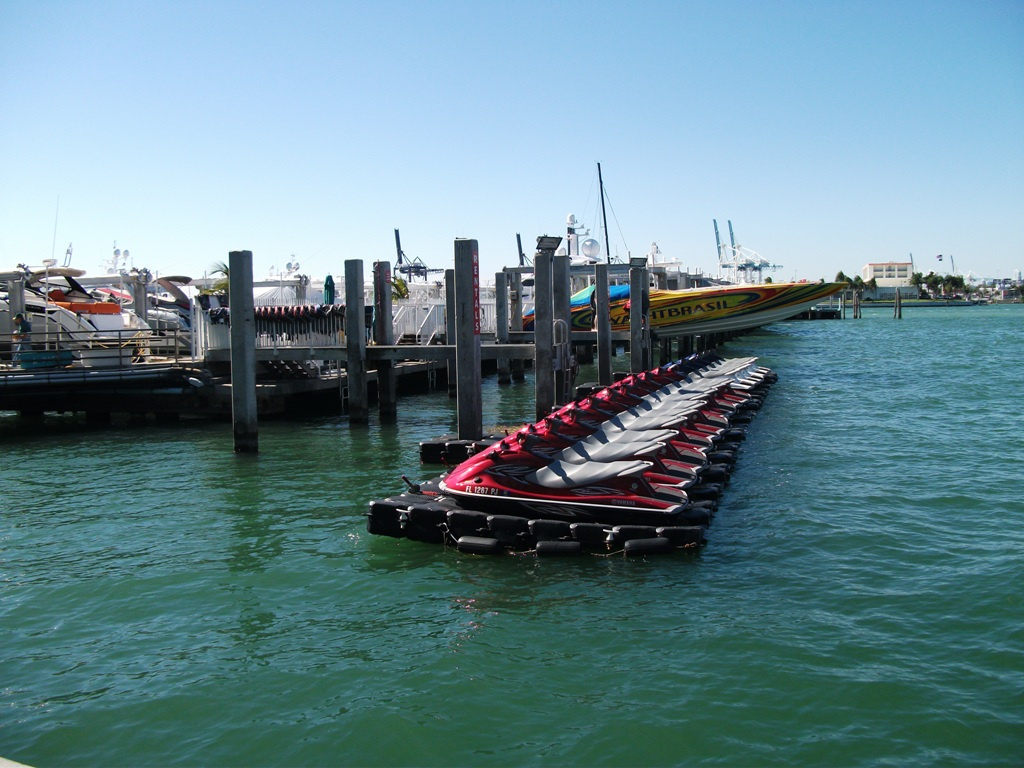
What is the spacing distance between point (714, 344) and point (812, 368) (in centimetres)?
1052

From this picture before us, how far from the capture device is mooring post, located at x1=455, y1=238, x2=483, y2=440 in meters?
15.5

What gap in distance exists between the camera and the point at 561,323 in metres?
19.2

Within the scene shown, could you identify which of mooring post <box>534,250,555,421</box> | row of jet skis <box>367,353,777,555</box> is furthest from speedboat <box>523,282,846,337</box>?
row of jet skis <box>367,353,777,555</box>

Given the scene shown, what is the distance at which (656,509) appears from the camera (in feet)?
35.9

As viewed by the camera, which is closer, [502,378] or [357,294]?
[357,294]

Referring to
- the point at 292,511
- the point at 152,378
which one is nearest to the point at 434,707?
the point at 292,511

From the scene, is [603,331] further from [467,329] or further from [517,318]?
[517,318]

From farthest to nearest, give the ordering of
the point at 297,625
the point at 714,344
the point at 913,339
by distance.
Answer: the point at 913,339, the point at 714,344, the point at 297,625

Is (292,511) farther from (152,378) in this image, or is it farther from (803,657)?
(152,378)

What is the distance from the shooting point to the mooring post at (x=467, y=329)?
1545 centimetres

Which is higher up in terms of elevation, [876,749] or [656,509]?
[656,509]

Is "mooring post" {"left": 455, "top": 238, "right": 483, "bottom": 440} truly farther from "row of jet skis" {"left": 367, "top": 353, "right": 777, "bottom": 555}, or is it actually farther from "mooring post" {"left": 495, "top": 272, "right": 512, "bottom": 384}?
"mooring post" {"left": 495, "top": 272, "right": 512, "bottom": 384}

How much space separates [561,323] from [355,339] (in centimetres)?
458

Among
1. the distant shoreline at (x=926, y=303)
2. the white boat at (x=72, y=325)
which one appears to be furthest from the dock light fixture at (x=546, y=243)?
the distant shoreline at (x=926, y=303)
